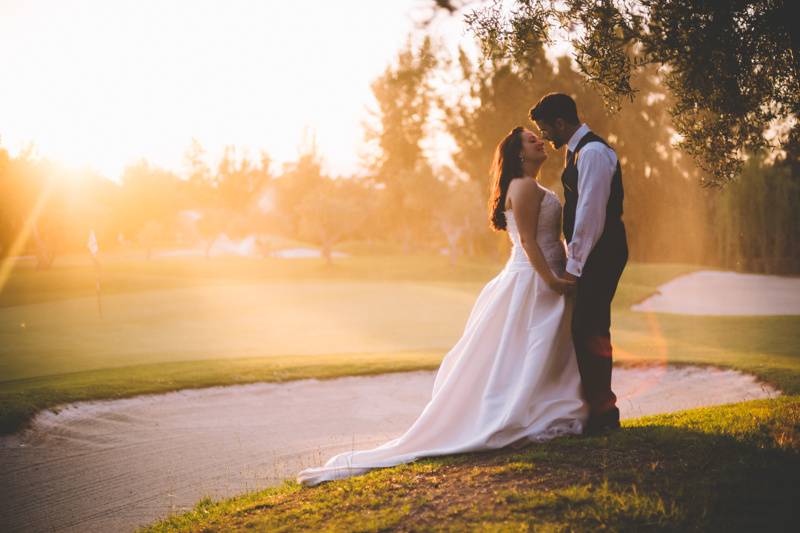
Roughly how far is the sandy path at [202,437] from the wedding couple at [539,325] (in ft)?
5.36

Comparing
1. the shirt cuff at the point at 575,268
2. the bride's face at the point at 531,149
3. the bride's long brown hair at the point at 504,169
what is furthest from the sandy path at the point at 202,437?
the bride's face at the point at 531,149

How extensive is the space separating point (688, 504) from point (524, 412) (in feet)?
4.66

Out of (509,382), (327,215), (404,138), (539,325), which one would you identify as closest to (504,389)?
(509,382)

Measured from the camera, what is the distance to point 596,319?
461cm

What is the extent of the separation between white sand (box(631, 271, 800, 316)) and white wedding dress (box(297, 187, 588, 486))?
54.1 ft

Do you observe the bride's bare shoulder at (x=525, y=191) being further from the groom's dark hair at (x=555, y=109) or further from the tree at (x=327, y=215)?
the tree at (x=327, y=215)

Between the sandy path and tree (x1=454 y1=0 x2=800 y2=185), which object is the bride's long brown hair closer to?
tree (x1=454 y1=0 x2=800 y2=185)

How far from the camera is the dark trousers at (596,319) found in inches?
181

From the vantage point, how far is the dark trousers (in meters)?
4.59

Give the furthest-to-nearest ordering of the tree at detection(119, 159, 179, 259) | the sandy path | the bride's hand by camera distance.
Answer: the tree at detection(119, 159, 179, 259) < the sandy path < the bride's hand

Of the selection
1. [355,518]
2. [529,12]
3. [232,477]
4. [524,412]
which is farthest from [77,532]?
[529,12]

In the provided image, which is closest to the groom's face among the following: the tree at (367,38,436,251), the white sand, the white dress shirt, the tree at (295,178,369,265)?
the white dress shirt

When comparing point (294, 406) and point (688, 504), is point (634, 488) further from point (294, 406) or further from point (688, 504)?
point (294, 406)

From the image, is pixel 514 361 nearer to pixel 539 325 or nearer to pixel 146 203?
pixel 539 325
